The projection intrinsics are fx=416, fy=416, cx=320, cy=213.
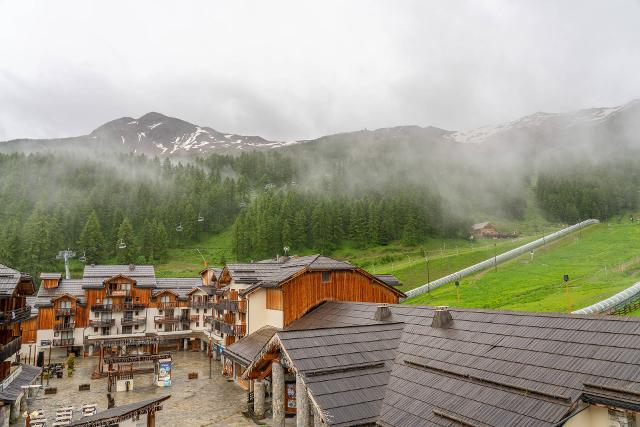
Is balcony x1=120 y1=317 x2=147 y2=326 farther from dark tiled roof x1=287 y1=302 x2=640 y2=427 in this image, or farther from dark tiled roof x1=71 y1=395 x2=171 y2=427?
dark tiled roof x1=287 y1=302 x2=640 y2=427

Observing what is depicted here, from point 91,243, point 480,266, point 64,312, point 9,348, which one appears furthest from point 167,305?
point 91,243

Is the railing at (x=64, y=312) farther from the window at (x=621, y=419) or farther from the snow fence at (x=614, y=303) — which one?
the window at (x=621, y=419)

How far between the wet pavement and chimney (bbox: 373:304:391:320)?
12179mm

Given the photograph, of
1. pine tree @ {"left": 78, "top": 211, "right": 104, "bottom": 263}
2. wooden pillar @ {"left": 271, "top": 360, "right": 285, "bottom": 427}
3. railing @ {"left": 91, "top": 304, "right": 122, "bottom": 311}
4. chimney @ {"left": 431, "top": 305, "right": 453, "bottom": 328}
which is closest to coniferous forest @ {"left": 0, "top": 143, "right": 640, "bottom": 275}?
pine tree @ {"left": 78, "top": 211, "right": 104, "bottom": 263}

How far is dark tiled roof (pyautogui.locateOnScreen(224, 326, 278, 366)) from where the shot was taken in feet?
107

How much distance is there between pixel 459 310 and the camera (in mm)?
21188

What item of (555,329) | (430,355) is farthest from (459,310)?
(555,329)

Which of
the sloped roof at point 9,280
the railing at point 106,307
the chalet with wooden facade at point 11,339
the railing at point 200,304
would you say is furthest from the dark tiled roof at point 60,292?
the sloped roof at point 9,280

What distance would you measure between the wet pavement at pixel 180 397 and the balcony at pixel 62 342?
1059 cm

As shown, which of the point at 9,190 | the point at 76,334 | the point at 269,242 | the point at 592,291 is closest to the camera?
the point at 592,291

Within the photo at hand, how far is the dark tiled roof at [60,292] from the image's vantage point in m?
63.5

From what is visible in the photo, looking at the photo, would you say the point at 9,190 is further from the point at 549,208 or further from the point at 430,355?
the point at 549,208

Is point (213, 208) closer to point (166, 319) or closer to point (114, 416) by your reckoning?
point (166, 319)

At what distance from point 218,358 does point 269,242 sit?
67.0m
